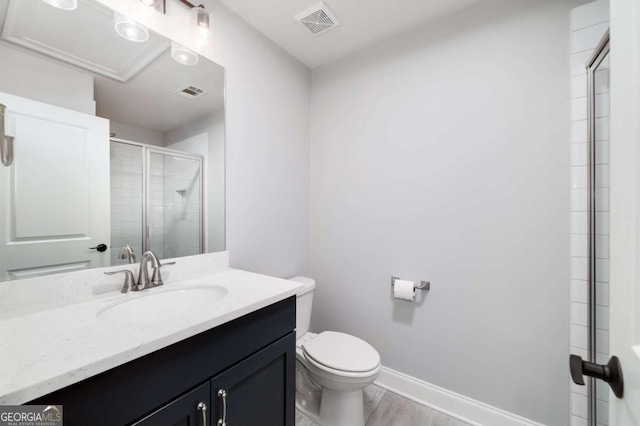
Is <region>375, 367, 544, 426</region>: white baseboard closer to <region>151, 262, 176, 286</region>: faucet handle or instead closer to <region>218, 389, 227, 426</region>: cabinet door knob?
<region>218, 389, 227, 426</region>: cabinet door knob

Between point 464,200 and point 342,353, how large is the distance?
1.08 metres

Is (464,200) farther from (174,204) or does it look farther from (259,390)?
(174,204)

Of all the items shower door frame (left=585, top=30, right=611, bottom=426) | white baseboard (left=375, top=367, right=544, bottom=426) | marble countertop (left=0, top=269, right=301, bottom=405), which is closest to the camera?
marble countertop (left=0, top=269, right=301, bottom=405)

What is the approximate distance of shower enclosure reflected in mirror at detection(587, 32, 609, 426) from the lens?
3.43 feet

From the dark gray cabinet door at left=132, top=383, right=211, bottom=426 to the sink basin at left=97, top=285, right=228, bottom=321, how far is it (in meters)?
0.24

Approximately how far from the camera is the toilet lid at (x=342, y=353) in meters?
1.27

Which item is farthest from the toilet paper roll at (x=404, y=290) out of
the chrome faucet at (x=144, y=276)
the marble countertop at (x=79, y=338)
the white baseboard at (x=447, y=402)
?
the chrome faucet at (x=144, y=276)

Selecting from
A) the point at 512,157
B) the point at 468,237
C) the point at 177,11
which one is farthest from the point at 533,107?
the point at 177,11

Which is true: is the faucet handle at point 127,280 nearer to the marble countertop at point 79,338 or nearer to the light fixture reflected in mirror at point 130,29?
the marble countertop at point 79,338

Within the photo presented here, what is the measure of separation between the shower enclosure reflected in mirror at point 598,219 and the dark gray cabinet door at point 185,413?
1453 mm

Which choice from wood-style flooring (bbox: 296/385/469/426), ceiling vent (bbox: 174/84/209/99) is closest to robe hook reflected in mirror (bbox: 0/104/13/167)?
ceiling vent (bbox: 174/84/209/99)

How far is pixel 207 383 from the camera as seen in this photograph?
2.48 feet

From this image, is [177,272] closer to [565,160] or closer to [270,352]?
[270,352]

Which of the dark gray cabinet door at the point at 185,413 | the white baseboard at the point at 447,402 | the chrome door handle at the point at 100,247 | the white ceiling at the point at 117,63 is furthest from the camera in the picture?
the white baseboard at the point at 447,402
